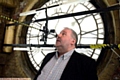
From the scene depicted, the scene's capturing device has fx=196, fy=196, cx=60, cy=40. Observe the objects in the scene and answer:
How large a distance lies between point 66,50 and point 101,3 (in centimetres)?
151

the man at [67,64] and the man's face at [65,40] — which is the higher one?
the man's face at [65,40]

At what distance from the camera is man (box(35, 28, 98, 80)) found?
1145 millimetres

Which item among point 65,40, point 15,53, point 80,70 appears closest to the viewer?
point 80,70

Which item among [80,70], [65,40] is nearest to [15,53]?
[65,40]

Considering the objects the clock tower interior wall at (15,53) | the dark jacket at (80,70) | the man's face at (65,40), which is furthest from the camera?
the clock tower interior wall at (15,53)

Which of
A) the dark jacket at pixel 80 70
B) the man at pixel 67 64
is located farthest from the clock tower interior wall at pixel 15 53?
the dark jacket at pixel 80 70

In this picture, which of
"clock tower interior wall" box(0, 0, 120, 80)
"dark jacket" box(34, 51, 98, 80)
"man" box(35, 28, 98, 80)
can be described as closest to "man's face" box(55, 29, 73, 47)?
"man" box(35, 28, 98, 80)

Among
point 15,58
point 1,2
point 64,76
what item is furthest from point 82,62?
point 1,2

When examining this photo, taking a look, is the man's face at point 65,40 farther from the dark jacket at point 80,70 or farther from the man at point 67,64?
the dark jacket at point 80,70

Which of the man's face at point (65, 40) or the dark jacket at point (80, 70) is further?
the man's face at point (65, 40)

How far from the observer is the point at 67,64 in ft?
4.00

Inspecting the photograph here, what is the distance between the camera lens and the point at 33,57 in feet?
10.1

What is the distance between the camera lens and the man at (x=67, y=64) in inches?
45.1

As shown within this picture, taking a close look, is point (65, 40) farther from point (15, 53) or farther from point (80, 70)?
point (15, 53)
